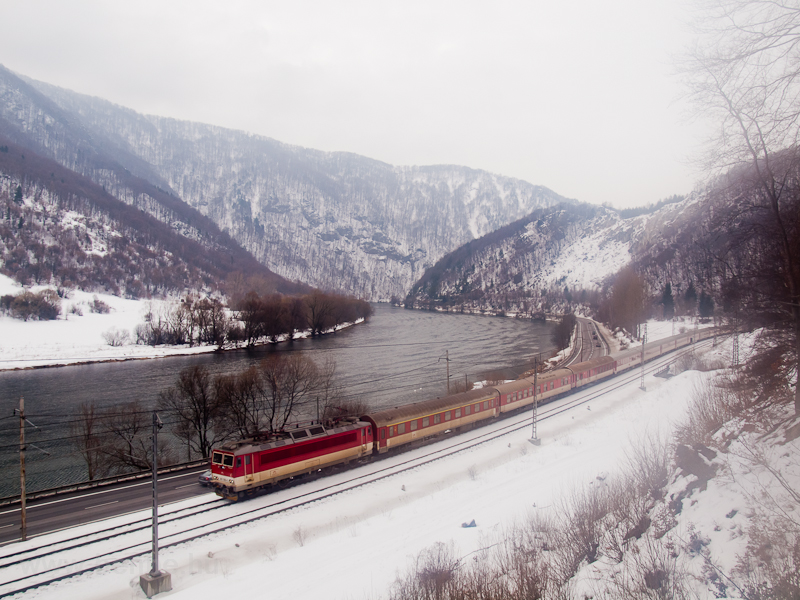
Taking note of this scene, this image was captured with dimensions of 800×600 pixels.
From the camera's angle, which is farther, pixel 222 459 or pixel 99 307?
pixel 99 307

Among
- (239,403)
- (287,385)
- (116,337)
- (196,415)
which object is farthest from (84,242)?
(196,415)

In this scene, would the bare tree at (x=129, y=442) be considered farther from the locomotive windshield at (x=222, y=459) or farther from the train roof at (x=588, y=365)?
the train roof at (x=588, y=365)

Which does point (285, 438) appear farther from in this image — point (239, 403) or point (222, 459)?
point (239, 403)

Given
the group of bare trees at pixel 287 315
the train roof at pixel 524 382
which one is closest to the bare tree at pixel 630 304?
the train roof at pixel 524 382

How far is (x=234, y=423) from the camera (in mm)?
31984

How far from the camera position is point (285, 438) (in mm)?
20281

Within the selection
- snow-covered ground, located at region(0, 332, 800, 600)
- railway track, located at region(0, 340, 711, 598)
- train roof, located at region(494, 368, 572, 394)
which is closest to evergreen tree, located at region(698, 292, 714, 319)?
train roof, located at region(494, 368, 572, 394)

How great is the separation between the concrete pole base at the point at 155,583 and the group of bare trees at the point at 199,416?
11906mm

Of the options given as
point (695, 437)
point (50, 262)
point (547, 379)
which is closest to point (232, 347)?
point (547, 379)

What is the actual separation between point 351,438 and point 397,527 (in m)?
6.90

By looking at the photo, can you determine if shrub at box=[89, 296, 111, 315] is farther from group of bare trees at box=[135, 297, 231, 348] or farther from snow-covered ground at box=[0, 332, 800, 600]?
snow-covered ground at box=[0, 332, 800, 600]

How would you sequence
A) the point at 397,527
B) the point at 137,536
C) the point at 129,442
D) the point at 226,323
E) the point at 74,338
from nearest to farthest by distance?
1. the point at 137,536
2. the point at 397,527
3. the point at 129,442
4. the point at 74,338
5. the point at 226,323

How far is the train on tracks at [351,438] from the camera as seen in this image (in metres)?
18.8

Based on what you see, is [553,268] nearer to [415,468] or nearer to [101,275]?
[101,275]
